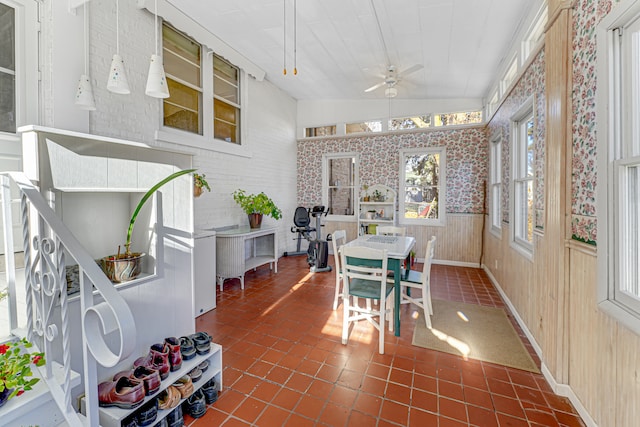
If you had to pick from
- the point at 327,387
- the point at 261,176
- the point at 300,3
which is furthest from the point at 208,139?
the point at 327,387

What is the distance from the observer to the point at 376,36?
3.50 m

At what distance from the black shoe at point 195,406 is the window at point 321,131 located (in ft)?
18.4

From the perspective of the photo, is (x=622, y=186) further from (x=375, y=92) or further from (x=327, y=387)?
(x=375, y=92)

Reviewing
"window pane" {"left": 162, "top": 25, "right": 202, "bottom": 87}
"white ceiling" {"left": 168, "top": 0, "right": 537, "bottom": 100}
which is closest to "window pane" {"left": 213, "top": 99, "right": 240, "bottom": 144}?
"window pane" {"left": 162, "top": 25, "right": 202, "bottom": 87}

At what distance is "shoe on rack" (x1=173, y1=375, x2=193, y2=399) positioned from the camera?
1650 millimetres

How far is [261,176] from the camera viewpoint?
17.6 feet

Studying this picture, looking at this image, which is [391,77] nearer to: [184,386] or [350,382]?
[350,382]

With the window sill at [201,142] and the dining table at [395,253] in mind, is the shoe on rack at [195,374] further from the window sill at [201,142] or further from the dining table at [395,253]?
the window sill at [201,142]

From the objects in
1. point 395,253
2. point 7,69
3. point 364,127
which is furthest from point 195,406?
point 364,127

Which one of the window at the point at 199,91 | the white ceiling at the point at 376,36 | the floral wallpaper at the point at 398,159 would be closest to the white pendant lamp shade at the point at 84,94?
the window at the point at 199,91

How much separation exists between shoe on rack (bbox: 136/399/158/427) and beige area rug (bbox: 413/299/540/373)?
80.4 inches

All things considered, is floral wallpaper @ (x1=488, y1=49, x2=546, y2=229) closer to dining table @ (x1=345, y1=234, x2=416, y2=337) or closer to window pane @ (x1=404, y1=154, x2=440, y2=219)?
dining table @ (x1=345, y1=234, x2=416, y2=337)

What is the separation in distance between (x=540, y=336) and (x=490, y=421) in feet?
3.41

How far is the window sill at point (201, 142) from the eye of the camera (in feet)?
11.3
